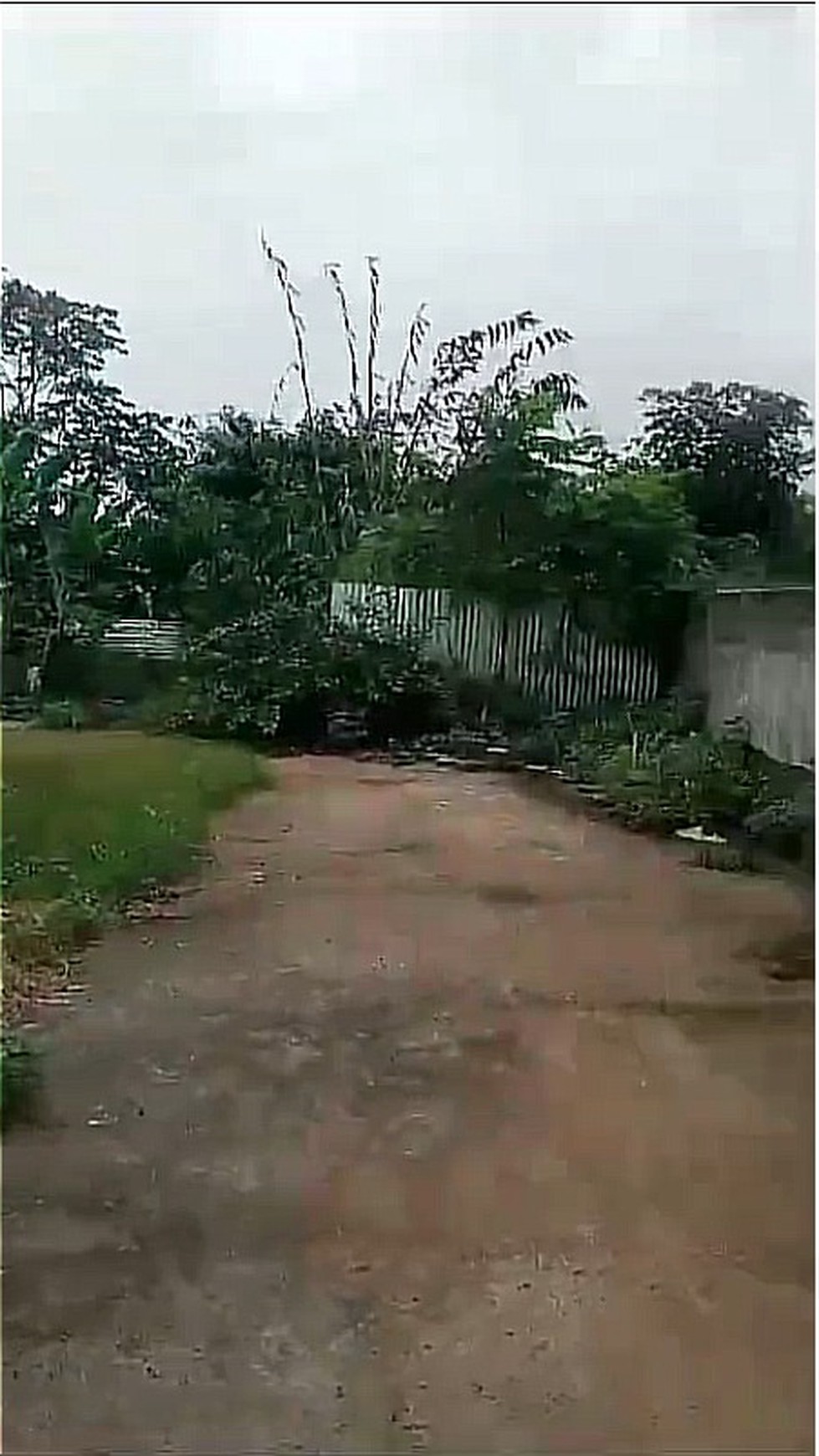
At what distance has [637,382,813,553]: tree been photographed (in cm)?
141

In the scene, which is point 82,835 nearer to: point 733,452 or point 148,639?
point 148,639

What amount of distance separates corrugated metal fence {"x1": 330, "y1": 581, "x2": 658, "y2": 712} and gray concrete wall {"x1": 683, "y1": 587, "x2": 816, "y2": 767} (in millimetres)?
63

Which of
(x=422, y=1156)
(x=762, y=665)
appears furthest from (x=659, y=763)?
(x=422, y=1156)

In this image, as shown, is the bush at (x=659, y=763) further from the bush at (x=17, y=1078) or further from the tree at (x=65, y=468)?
the bush at (x=17, y=1078)

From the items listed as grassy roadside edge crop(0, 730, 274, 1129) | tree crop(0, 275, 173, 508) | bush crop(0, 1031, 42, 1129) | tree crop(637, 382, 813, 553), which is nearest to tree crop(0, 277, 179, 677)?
tree crop(0, 275, 173, 508)

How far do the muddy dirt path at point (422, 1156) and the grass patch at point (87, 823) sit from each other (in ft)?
0.13

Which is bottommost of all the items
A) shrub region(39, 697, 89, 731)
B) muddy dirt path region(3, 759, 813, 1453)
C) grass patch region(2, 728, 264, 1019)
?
muddy dirt path region(3, 759, 813, 1453)

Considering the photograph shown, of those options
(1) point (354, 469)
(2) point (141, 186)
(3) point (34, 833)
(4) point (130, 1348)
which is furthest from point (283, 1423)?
(2) point (141, 186)

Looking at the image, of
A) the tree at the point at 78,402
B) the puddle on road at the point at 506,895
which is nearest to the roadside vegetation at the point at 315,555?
the tree at the point at 78,402

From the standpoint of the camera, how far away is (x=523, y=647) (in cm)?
142

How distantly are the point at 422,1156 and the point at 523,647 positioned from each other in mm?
473

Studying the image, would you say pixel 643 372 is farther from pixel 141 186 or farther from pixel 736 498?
pixel 141 186

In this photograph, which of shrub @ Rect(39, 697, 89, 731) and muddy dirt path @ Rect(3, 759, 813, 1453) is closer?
muddy dirt path @ Rect(3, 759, 813, 1453)

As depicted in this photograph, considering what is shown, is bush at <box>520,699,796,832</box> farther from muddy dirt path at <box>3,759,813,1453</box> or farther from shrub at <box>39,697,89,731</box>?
shrub at <box>39,697,89,731</box>
